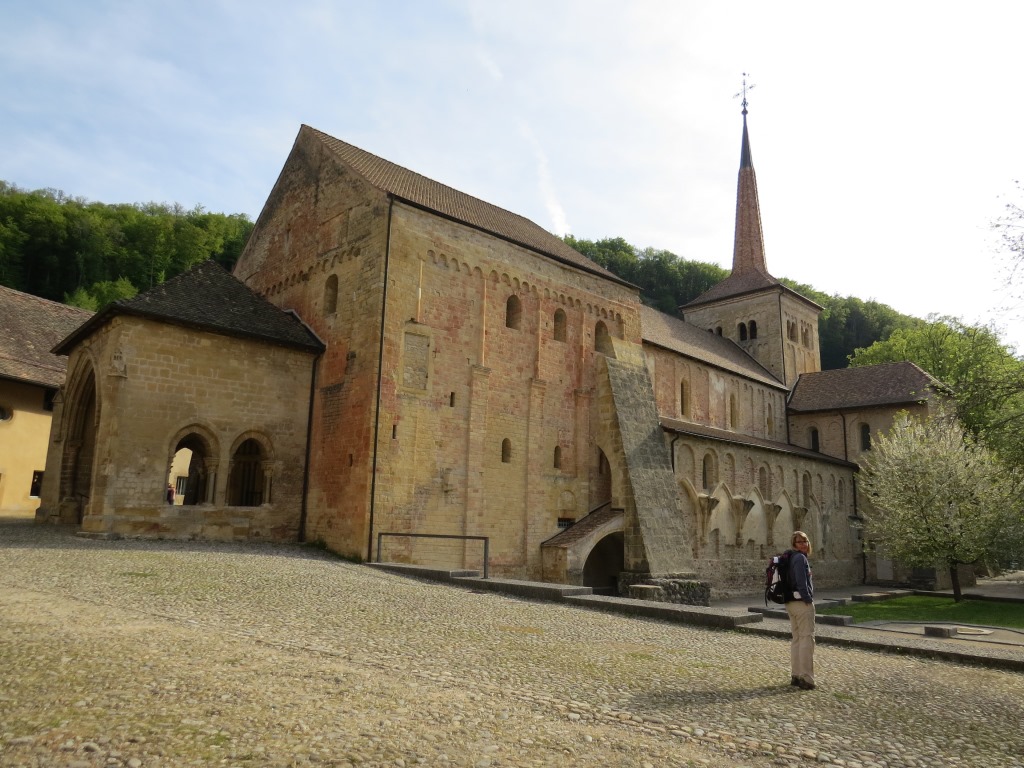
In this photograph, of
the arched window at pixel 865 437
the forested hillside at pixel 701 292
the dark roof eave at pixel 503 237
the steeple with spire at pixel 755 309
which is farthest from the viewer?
the forested hillside at pixel 701 292

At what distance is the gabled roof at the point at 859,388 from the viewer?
37.6 metres

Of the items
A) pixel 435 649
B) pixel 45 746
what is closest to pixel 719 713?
pixel 435 649

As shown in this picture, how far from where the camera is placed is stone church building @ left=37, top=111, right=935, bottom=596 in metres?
18.0

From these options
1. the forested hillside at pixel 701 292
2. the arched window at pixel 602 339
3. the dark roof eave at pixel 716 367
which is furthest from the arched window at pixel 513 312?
the forested hillside at pixel 701 292


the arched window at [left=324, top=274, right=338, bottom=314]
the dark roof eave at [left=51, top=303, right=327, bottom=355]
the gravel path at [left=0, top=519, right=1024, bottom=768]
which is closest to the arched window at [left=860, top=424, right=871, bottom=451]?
the arched window at [left=324, top=274, right=338, bottom=314]

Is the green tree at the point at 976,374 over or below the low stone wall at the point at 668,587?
over

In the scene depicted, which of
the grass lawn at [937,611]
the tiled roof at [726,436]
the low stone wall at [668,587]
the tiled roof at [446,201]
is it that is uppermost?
the tiled roof at [446,201]

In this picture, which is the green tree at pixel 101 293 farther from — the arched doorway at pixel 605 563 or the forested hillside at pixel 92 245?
the arched doorway at pixel 605 563

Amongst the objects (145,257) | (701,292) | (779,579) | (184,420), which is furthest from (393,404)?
(701,292)

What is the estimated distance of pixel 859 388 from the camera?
3962 centimetres

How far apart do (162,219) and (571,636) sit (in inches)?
2389

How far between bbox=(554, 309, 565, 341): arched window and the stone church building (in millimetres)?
76

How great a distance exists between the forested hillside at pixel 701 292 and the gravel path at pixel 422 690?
208 ft

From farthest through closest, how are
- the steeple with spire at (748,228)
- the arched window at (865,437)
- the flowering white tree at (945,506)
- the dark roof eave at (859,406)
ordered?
the steeple with spire at (748,228) < the arched window at (865,437) < the dark roof eave at (859,406) < the flowering white tree at (945,506)
